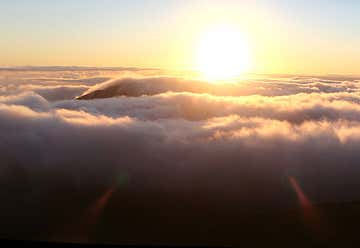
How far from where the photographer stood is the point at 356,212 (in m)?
189

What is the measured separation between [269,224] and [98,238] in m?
75.3

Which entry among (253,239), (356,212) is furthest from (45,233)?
(356,212)

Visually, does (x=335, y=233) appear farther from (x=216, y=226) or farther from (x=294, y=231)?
(x=216, y=226)

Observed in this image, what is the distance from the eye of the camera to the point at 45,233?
194750 millimetres

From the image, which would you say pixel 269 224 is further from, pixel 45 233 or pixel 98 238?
pixel 45 233

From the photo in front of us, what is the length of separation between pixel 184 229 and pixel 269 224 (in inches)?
1493

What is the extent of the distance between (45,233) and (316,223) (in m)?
121

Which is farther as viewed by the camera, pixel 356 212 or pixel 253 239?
pixel 356 212

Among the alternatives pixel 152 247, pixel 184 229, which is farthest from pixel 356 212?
pixel 152 247

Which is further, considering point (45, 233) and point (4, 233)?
point (45, 233)

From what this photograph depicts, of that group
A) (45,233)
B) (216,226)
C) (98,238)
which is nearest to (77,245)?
(98,238)

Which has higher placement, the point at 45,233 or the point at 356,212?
the point at 356,212

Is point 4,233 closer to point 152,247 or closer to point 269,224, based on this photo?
point 152,247

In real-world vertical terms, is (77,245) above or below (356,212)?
below
